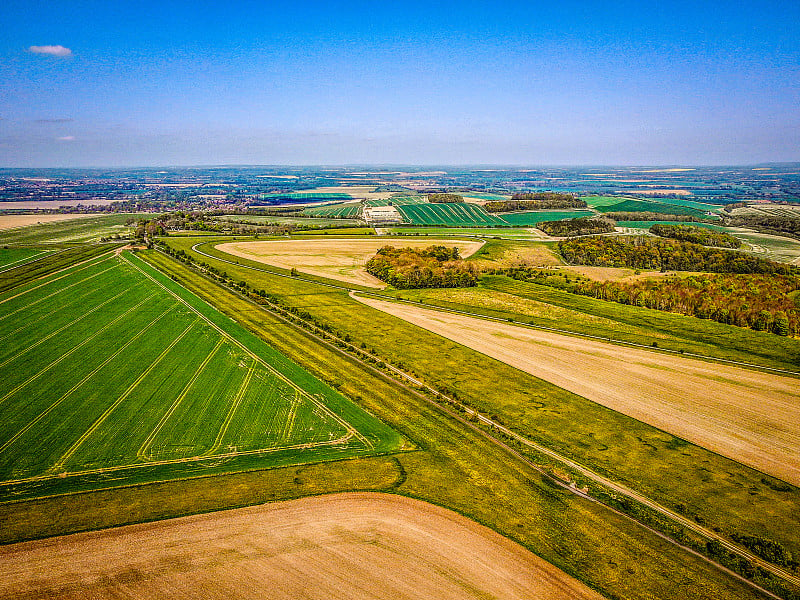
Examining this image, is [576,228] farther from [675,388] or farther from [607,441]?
[607,441]

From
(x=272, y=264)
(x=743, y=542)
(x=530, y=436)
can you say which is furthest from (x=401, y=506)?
(x=272, y=264)

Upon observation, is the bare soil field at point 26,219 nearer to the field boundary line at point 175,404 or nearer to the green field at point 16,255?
the green field at point 16,255

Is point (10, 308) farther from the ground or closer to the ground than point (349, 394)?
farther from the ground

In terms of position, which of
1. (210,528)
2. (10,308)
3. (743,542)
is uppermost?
(10,308)

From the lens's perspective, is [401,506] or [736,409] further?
[736,409]

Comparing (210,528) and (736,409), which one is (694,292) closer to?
(736,409)

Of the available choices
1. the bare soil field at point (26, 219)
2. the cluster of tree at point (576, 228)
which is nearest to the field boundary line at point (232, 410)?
the cluster of tree at point (576, 228)

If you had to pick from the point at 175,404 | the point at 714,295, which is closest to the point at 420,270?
the point at 714,295
